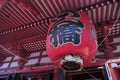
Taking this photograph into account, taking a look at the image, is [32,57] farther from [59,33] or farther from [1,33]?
[59,33]

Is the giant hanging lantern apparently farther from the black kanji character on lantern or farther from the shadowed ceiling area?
the shadowed ceiling area

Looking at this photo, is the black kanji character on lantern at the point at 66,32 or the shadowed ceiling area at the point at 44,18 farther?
the shadowed ceiling area at the point at 44,18

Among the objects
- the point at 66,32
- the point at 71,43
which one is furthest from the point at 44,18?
the point at 71,43

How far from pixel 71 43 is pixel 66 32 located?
197mm

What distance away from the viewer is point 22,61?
496cm

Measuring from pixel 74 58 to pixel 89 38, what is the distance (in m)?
0.38

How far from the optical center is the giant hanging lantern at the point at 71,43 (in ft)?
6.47

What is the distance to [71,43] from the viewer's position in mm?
1962

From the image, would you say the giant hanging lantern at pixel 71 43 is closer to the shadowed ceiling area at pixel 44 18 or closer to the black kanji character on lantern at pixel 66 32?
the black kanji character on lantern at pixel 66 32

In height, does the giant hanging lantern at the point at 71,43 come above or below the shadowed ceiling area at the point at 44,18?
below

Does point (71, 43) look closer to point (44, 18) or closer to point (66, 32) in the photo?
point (66, 32)

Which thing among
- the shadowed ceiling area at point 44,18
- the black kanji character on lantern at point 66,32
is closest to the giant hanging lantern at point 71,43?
the black kanji character on lantern at point 66,32

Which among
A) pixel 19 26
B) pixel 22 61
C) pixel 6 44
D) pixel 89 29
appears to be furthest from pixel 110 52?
pixel 6 44

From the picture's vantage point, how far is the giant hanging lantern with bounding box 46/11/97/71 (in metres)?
1.97
